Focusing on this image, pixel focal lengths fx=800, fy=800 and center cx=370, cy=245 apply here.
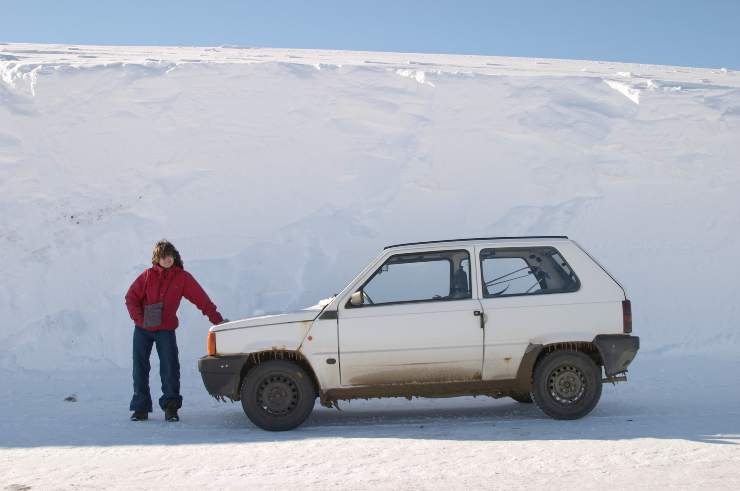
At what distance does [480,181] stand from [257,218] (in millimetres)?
3799

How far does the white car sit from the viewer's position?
6766 mm

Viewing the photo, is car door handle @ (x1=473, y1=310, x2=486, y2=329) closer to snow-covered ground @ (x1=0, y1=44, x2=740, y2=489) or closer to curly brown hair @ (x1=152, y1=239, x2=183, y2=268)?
snow-covered ground @ (x1=0, y1=44, x2=740, y2=489)

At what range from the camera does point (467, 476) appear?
5031 millimetres

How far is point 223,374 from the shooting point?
22.5 ft

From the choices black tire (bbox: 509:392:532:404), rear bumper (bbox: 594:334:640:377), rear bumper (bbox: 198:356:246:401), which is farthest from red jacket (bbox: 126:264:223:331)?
rear bumper (bbox: 594:334:640:377)

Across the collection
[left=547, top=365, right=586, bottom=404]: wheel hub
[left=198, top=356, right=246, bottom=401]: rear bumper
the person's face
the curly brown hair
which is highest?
the curly brown hair

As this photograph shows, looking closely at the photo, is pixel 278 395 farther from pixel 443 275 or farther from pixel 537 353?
pixel 537 353

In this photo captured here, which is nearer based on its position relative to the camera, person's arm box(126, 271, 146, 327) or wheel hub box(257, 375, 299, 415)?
wheel hub box(257, 375, 299, 415)

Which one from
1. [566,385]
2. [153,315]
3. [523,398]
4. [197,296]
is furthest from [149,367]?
[566,385]

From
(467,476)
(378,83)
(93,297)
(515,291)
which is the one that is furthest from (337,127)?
(467,476)

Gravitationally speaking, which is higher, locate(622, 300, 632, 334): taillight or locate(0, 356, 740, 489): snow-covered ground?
locate(622, 300, 632, 334): taillight

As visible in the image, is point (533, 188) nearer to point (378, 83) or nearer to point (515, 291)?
point (378, 83)

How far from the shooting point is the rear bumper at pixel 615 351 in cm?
680

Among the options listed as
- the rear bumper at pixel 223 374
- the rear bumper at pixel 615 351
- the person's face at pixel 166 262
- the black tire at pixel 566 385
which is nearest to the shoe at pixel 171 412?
the rear bumper at pixel 223 374
